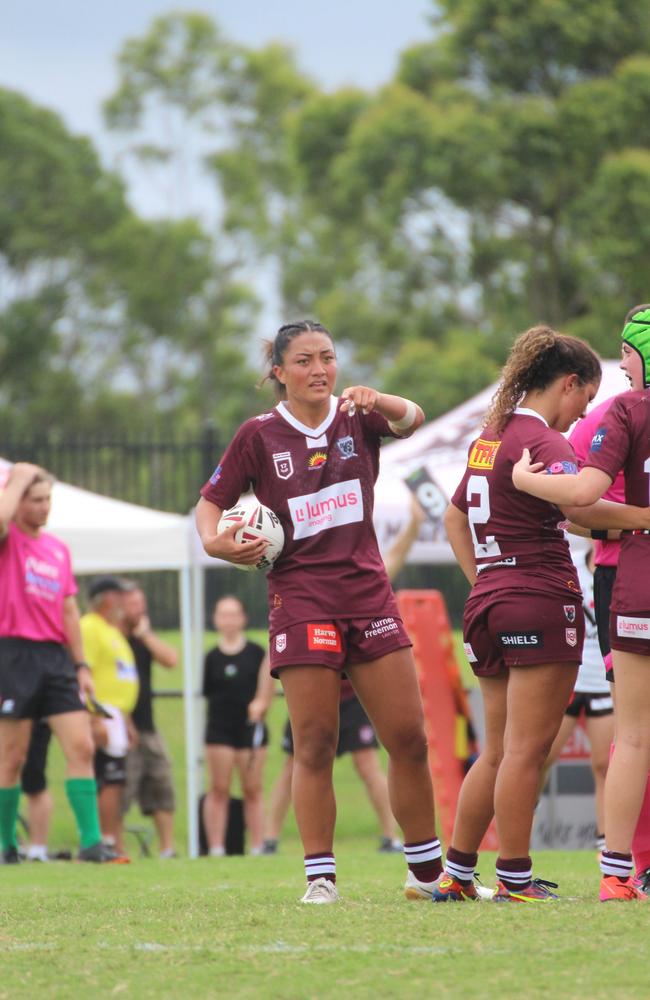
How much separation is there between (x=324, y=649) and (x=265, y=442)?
0.81m

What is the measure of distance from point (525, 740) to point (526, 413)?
114cm

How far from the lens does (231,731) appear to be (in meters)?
12.2

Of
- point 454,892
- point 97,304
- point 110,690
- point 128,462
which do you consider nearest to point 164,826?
point 110,690

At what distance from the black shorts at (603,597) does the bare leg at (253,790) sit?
623 cm

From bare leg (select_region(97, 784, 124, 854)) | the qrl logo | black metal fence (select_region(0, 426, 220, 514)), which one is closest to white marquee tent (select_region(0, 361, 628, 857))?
bare leg (select_region(97, 784, 124, 854))

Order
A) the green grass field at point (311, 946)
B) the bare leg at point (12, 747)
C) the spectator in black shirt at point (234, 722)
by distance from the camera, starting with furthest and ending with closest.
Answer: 1. the spectator in black shirt at point (234, 722)
2. the bare leg at point (12, 747)
3. the green grass field at point (311, 946)

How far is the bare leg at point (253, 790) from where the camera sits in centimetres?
1194

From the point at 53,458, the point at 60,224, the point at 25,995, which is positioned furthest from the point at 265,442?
the point at 60,224

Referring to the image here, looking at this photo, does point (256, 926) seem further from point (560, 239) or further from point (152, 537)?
point (560, 239)

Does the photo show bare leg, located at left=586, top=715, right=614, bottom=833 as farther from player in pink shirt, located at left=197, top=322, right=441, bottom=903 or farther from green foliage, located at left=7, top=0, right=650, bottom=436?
green foliage, located at left=7, top=0, right=650, bottom=436

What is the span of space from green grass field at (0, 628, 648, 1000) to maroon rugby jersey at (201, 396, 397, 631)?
3.53ft

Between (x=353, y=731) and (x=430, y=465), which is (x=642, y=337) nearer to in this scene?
(x=430, y=465)

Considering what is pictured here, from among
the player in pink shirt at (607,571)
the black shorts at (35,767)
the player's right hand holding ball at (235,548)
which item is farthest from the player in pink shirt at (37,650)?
the player in pink shirt at (607,571)

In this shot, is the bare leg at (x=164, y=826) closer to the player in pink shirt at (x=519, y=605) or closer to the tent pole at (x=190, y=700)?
the tent pole at (x=190, y=700)
